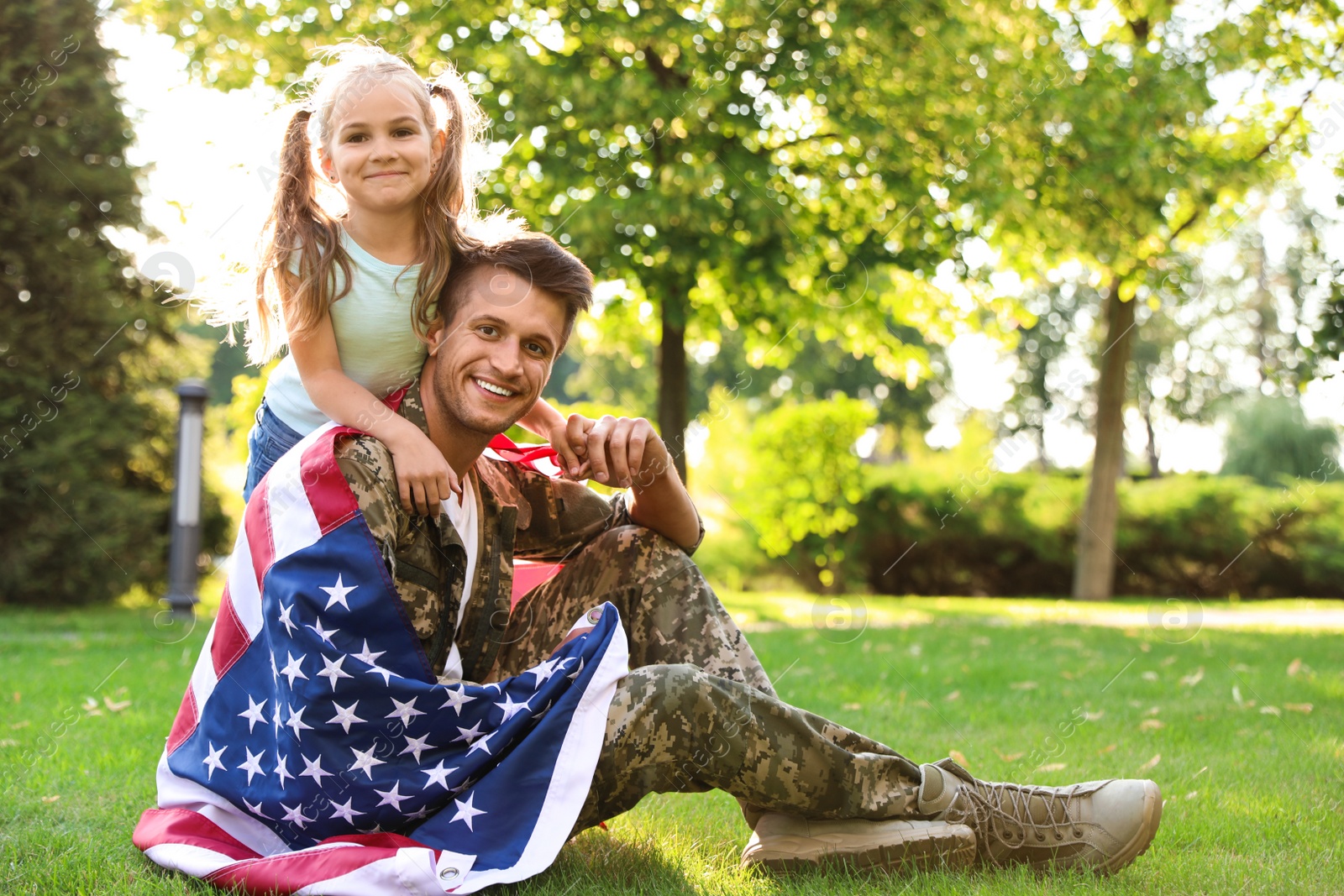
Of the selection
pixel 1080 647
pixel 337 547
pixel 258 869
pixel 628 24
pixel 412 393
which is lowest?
pixel 1080 647

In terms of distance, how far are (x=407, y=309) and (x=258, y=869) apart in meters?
1.38

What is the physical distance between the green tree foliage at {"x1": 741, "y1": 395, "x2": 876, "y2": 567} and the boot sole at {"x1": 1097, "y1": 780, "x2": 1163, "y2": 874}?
13.1 meters

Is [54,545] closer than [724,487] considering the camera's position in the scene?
Yes

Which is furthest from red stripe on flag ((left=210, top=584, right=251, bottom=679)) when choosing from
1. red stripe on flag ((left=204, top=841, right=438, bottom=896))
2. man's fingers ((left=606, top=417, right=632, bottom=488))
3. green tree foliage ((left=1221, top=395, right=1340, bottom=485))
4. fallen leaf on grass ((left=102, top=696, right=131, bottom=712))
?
green tree foliage ((left=1221, top=395, right=1340, bottom=485))

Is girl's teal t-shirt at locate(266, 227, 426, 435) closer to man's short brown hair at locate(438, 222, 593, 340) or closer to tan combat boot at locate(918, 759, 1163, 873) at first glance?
man's short brown hair at locate(438, 222, 593, 340)

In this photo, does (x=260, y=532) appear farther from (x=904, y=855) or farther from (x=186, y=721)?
(x=904, y=855)

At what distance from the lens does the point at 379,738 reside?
219 cm

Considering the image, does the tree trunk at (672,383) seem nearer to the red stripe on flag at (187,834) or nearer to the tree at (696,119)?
the tree at (696,119)

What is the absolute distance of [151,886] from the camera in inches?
94.7

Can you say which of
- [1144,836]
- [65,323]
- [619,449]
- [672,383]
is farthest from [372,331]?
[65,323]

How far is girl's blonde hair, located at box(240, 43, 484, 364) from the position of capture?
2.78 metres

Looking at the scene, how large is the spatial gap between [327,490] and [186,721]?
2.59 ft

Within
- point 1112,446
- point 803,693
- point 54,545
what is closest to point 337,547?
point 803,693

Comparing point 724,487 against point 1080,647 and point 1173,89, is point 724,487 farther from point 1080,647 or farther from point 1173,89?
point 1080,647
